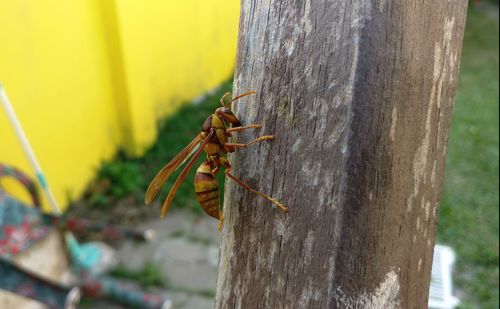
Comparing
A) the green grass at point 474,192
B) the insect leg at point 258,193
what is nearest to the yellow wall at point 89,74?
the insect leg at point 258,193

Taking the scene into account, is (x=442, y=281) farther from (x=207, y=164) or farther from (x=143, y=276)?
(x=207, y=164)

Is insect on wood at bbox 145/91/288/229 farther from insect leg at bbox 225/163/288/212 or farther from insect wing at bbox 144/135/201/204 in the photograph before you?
insect leg at bbox 225/163/288/212

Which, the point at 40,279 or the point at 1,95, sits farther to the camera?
the point at 1,95

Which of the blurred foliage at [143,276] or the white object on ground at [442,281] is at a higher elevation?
the white object on ground at [442,281]

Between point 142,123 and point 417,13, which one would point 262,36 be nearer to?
point 417,13

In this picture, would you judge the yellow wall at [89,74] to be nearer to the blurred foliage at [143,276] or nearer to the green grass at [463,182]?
the green grass at [463,182]

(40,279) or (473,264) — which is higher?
(473,264)

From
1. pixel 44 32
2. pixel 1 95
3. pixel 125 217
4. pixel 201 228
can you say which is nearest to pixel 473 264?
pixel 201 228
